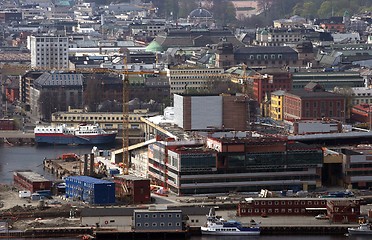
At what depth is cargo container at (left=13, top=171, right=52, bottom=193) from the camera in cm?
3012

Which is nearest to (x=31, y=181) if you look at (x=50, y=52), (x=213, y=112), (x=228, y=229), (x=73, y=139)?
(x=228, y=229)

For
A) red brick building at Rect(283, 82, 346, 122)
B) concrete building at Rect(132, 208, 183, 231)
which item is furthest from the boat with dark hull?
concrete building at Rect(132, 208, 183, 231)

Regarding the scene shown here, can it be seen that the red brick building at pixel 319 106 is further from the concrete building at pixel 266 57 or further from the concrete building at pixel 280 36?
the concrete building at pixel 280 36

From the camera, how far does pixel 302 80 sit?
4475 centimetres

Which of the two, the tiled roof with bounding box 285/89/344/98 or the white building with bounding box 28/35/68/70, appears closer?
the tiled roof with bounding box 285/89/344/98

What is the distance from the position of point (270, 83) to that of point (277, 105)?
2503 mm

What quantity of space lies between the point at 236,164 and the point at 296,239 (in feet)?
12.9

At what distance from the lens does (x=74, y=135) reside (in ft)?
130

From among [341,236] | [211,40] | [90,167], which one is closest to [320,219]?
[341,236]

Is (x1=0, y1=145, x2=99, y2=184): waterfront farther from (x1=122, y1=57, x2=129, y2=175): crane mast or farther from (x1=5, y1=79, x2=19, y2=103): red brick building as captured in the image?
(x1=5, y1=79, x2=19, y2=103): red brick building

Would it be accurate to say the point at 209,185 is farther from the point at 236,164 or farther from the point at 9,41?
the point at 9,41

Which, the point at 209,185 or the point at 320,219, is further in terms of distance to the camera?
the point at 209,185

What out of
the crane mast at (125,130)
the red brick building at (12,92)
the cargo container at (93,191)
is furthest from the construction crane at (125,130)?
the red brick building at (12,92)

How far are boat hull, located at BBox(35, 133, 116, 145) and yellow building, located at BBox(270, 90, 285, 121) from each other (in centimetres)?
412
